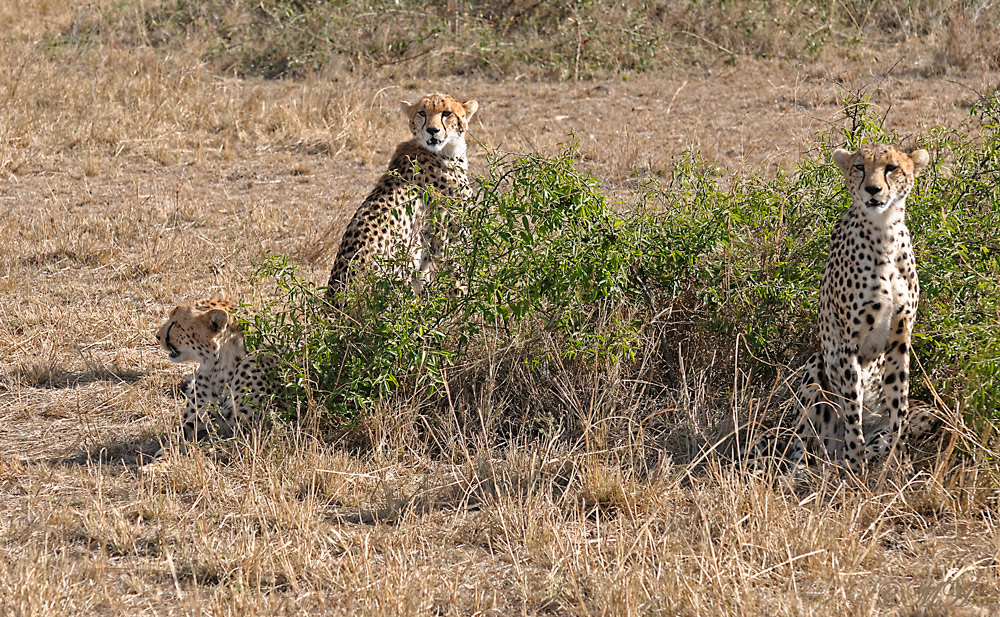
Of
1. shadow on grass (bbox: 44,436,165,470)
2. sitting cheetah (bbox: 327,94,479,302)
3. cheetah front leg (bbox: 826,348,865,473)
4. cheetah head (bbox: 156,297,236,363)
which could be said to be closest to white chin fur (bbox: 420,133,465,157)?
sitting cheetah (bbox: 327,94,479,302)

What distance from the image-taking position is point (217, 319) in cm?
443

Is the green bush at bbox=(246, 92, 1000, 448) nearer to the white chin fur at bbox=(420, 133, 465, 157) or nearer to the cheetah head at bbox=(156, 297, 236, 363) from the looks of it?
the cheetah head at bbox=(156, 297, 236, 363)

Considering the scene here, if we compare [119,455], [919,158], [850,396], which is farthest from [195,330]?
[919,158]

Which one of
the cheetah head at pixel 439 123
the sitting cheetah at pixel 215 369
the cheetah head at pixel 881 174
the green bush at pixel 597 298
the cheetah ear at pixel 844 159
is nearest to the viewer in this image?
the cheetah head at pixel 881 174

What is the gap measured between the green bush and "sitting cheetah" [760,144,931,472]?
289 mm

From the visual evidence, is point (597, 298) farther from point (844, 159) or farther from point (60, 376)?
point (60, 376)

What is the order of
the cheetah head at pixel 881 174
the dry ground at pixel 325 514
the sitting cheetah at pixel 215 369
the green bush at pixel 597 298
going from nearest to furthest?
the dry ground at pixel 325 514 → the cheetah head at pixel 881 174 → the green bush at pixel 597 298 → the sitting cheetah at pixel 215 369

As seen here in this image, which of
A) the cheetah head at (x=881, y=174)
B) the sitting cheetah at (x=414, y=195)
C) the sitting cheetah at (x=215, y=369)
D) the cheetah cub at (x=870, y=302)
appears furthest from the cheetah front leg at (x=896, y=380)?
the sitting cheetah at (x=215, y=369)

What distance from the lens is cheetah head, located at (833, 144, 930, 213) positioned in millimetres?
3814

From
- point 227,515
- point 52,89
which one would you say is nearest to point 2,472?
point 227,515

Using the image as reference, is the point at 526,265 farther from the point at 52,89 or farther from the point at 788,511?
the point at 52,89

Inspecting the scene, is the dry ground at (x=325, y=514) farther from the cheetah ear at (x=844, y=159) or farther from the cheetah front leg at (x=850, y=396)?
the cheetah ear at (x=844, y=159)

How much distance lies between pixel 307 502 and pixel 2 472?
1217 mm

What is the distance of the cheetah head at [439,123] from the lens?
563 centimetres
